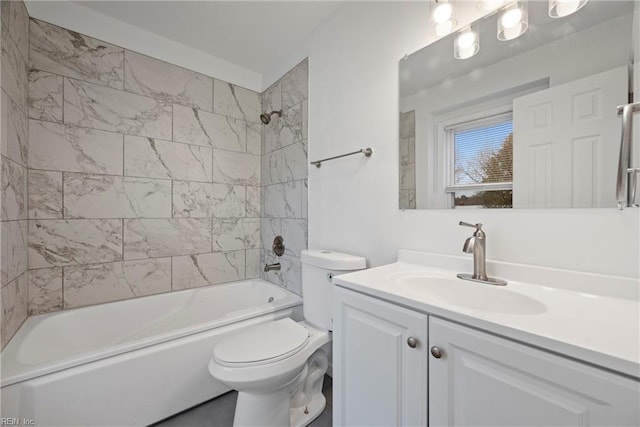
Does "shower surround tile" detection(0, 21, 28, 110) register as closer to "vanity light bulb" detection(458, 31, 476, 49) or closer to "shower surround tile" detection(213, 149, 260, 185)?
"shower surround tile" detection(213, 149, 260, 185)

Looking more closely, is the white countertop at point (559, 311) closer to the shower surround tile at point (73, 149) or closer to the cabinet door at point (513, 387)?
the cabinet door at point (513, 387)

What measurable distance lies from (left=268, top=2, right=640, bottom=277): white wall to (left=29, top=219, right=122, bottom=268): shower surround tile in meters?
1.43

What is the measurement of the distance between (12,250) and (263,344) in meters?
1.40

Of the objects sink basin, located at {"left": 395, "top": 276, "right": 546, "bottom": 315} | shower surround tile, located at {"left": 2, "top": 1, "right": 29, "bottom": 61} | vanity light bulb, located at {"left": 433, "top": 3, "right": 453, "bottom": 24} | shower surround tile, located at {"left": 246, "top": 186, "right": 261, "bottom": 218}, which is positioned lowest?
sink basin, located at {"left": 395, "top": 276, "right": 546, "bottom": 315}

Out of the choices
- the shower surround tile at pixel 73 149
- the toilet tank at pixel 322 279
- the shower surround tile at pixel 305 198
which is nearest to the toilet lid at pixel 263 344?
the toilet tank at pixel 322 279

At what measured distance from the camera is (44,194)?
1654mm

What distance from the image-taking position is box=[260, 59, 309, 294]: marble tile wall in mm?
2078

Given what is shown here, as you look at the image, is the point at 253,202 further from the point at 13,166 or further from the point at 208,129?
the point at 13,166

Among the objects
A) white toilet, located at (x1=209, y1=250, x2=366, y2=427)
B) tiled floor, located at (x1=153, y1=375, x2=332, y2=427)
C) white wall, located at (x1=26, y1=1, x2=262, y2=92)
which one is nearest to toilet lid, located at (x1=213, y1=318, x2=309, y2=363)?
white toilet, located at (x1=209, y1=250, x2=366, y2=427)

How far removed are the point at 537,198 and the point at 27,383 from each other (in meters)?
2.14

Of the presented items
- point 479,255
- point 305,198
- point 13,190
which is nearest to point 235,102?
point 305,198

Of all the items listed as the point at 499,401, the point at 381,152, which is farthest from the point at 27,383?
the point at 381,152

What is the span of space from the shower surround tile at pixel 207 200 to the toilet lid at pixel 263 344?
123cm

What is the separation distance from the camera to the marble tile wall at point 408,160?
4.38 feet
